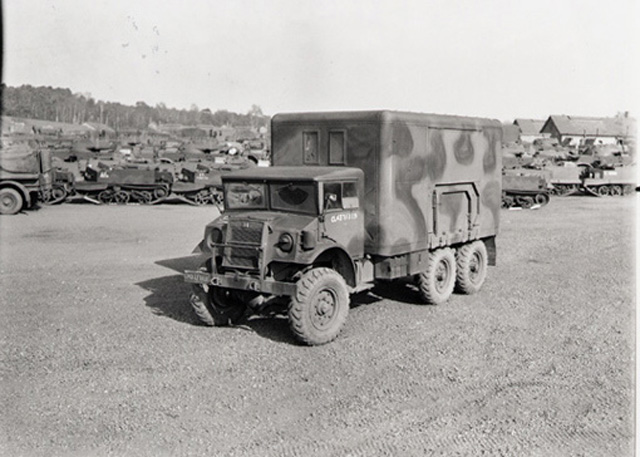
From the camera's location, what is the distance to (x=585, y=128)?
75.8 m

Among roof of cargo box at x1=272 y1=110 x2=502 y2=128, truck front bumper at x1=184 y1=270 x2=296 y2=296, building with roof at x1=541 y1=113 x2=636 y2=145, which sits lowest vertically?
truck front bumper at x1=184 y1=270 x2=296 y2=296

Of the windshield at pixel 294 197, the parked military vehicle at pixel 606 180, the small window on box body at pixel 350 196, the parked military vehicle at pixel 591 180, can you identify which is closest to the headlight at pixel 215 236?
the windshield at pixel 294 197

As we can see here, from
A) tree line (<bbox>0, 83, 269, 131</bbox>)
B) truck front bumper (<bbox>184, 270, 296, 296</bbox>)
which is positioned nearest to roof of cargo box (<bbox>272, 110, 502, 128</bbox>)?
truck front bumper (<bbox>184, 270, 296, 296</bbox>)

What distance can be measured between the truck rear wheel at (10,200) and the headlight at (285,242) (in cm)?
1699

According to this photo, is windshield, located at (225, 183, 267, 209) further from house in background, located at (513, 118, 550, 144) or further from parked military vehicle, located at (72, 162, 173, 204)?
house in background, located at (513, 118, 550, 144)

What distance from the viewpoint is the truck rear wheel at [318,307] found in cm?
819

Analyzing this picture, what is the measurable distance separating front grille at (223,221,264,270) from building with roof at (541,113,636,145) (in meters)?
67.5

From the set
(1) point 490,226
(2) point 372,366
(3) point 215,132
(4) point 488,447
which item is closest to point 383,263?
(2) point 372,366

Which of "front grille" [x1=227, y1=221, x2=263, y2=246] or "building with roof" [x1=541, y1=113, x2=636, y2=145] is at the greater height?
"building with roof" [x1=541, y1=113, x2=636, y2=145]

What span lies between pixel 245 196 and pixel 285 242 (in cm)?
114

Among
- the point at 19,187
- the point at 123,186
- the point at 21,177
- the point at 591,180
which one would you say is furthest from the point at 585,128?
the point at 19,187

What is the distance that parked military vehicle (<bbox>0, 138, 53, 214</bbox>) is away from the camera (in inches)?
891

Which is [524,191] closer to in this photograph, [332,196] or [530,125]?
[332,196]

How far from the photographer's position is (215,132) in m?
68.4
